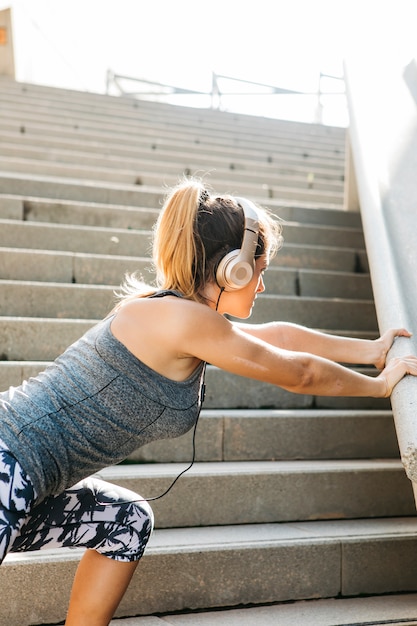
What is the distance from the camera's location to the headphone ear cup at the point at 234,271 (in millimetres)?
1879

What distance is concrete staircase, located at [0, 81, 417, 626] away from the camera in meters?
2.63

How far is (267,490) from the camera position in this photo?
10.1 feet

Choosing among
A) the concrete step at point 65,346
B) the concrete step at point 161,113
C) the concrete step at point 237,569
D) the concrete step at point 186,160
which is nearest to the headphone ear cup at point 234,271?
the concrete step at point 237,569

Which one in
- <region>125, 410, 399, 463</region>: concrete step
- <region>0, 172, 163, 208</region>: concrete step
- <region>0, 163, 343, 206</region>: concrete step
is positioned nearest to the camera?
<region>125, 410, 399, 463</region>: concrete step

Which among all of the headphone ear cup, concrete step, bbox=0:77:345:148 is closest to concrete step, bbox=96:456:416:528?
the headphone ear cup

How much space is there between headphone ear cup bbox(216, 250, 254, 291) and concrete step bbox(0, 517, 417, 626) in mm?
1160

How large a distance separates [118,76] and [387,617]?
13.7 m

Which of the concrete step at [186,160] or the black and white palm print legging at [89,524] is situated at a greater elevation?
the concrete step at [186,160]

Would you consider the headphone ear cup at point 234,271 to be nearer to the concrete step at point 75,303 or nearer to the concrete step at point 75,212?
the concrete step at point 75,303

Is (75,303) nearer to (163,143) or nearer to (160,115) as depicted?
(163,143)

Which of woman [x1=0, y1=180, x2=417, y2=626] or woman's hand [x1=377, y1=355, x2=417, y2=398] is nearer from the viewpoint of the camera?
woman [x1=0, y1=180, x2=417, y2=626]

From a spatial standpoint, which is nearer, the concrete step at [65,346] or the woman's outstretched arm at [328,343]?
the woman's outstretched arm at [328,343]

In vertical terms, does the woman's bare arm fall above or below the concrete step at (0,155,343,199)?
below

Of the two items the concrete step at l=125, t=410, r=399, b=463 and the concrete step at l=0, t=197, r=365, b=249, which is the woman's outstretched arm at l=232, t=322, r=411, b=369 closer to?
the concrete step at l=125, t=410, r=399, b=463
